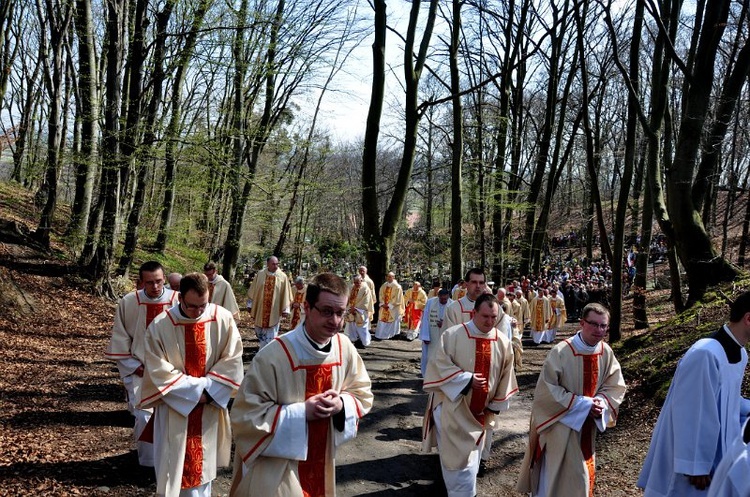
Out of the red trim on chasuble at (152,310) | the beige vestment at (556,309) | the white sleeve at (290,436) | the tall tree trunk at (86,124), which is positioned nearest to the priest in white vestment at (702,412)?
the white sleeve at (290,436)

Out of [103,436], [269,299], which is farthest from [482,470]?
[269,299]

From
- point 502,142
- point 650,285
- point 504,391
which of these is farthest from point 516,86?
point 504,391

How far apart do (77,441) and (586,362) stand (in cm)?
549

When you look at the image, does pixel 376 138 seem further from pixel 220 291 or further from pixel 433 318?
pixel 220 291

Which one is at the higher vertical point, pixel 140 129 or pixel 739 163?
pixel 739 163

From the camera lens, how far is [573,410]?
4.55 m

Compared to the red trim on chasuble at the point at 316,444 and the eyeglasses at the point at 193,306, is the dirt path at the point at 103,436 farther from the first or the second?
the red trim on chasuble at the point at 316,444

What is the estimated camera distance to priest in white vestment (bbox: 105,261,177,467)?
5.78 metres

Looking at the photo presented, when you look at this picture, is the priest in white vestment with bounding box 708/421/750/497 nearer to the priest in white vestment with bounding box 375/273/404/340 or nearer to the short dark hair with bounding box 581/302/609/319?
the short dark hair with bounding box 581/302/609/319

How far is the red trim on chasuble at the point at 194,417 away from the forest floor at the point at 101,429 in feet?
4.09

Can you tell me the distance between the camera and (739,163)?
99.3 feet

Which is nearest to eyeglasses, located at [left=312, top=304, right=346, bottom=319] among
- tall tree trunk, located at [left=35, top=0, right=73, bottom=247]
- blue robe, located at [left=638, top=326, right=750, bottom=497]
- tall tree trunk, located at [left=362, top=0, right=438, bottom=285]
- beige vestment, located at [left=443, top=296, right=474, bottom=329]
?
blue robe, located at [left=638, top=326, right=750, bottom=497]

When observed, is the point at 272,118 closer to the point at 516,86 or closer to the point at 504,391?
the point at 516,86

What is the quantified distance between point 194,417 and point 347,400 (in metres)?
1.71
